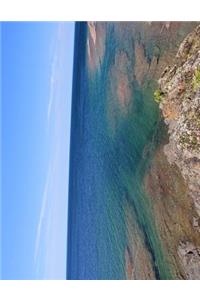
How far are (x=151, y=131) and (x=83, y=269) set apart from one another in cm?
2057

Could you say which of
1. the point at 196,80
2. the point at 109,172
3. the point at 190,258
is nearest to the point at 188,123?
the point at 196,80

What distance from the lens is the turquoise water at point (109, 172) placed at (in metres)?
22.7

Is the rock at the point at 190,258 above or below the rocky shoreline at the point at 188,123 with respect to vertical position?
below

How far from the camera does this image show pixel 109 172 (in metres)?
30.6

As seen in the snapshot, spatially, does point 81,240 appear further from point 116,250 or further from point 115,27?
point 115,27

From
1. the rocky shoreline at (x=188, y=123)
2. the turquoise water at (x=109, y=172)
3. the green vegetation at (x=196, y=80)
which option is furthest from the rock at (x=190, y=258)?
the green vegetation at (x=196, y=80)

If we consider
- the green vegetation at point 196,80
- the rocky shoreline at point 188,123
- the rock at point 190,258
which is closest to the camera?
the green vegetation at point 196,80

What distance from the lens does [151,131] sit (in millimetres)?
21969

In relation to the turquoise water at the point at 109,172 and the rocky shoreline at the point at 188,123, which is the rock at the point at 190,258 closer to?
the rocky shoreline at the point at 188,123

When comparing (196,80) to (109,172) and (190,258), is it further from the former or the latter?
(109,172)

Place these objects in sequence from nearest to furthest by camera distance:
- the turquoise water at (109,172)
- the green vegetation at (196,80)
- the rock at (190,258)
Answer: the green vegetation at (196,80), the rock at (190,258), the turquoise water at (109,172)

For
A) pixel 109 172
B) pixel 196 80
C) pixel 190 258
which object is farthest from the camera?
pixel 109 172
